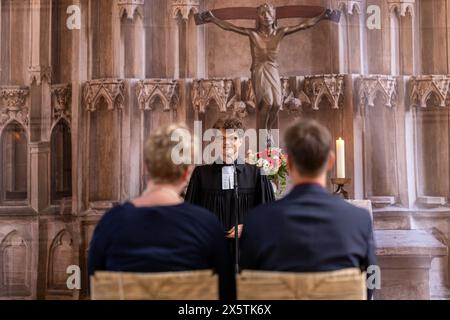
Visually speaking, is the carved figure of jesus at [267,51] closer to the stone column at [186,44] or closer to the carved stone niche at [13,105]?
the stone column at [186,44]

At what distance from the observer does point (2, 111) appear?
227 inches

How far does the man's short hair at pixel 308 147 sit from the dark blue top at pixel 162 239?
1.11 ft

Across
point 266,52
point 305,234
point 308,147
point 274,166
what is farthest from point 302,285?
point 266,52

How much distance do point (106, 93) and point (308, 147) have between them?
3767 millimetres

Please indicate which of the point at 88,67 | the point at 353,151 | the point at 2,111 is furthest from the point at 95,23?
the point at 353,151

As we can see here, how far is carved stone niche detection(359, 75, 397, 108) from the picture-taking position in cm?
554

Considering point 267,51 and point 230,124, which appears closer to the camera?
point 230,124

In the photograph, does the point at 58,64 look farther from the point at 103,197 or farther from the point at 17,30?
the point at 103,197

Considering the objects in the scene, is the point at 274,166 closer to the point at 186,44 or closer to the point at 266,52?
the point at 266,52

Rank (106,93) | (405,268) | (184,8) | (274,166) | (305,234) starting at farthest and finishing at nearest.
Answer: (184,8) → (106,93) → (405,268) → (274,166) → (305,234)

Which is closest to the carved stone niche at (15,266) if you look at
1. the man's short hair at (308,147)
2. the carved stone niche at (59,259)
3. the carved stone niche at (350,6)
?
the carved stone niche at (59,259)

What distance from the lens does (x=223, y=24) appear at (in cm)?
550

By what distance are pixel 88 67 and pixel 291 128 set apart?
13.0ft

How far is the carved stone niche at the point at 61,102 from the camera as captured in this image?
577cm
